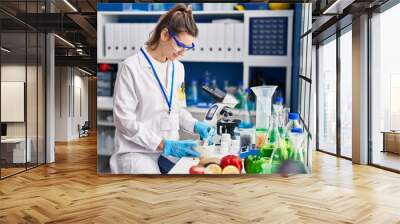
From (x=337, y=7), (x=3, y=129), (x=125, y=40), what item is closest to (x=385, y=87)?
(x=337, y=7)

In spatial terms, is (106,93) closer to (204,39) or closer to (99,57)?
(99,57)

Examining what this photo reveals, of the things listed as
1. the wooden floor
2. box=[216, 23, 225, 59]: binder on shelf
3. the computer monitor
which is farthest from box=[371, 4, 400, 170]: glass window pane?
the computer monitor

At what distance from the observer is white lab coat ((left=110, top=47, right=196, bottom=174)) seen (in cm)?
469

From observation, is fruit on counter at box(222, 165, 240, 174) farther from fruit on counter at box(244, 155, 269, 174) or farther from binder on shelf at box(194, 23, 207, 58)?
binder on shelf at box(194, 23, 207, 58)

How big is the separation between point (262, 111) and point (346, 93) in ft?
10.8

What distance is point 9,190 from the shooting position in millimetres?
4422

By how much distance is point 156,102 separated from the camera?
4691mm

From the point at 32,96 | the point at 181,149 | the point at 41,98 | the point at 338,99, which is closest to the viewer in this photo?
the point at 181,149

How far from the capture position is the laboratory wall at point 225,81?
4879 mm

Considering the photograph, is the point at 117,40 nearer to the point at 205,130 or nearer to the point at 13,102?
the point at 205,130

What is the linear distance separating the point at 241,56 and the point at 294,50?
68 cm

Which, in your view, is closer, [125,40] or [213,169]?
[125,40]

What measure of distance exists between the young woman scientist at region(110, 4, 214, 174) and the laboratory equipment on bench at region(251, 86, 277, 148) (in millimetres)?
624

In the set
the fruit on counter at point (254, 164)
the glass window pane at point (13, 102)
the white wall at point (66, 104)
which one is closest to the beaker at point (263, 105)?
the fruit on counter at point (254, 164)
